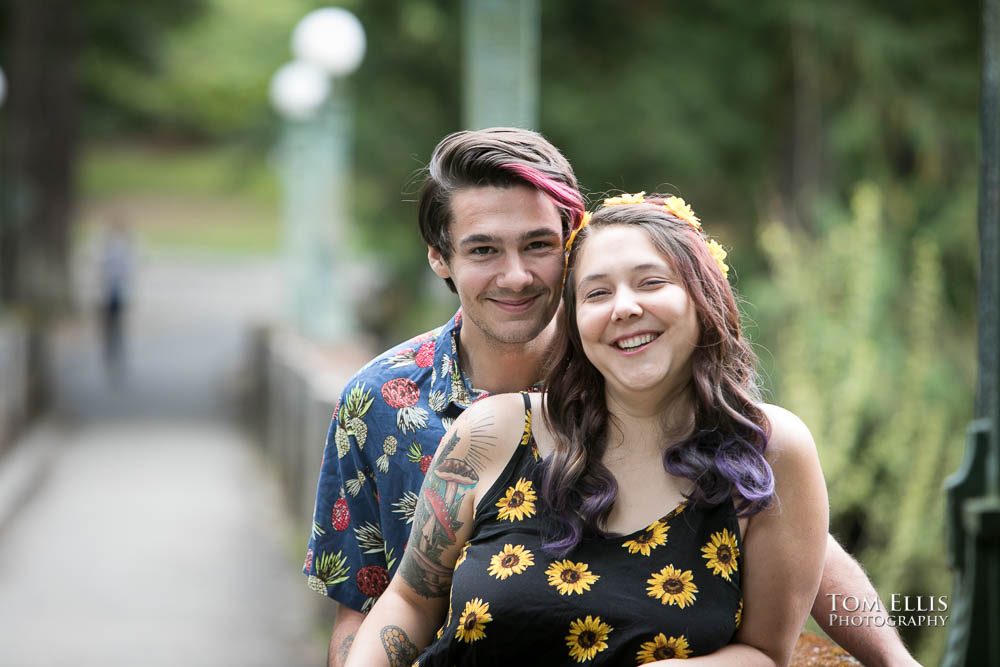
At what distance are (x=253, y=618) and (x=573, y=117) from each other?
6.90 m

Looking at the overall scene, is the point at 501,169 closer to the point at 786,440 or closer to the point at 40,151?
the point at 786,440

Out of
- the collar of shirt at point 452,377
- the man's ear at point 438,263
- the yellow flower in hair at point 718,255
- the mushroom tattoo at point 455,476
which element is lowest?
the mushroom tattoo at point 455,476

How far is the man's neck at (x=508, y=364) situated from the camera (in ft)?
9.98

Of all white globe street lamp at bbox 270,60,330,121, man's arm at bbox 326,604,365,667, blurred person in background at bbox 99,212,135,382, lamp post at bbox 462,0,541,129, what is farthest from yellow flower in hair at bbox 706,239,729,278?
blurred person in background at bbox 99,212,135,382

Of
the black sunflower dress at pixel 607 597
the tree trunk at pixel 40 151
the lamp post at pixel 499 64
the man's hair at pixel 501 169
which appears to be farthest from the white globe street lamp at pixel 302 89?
the black sunflower dress at pixel 607 597

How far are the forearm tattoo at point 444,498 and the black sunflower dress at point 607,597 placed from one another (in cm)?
12

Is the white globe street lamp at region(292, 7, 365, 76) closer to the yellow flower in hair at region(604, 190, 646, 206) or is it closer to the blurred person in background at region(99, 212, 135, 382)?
the blurred person in background at region(99, 212, 135, 382)

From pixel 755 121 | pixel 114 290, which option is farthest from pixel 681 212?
pixel 114 290

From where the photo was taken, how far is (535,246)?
300 cm

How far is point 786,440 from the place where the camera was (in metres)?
2.44

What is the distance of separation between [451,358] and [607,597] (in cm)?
85

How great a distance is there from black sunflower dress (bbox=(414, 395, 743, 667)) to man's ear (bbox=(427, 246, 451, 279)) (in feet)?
2.85

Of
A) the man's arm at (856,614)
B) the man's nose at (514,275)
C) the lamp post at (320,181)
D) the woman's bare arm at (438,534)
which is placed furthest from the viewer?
the lamp post at (320,181)

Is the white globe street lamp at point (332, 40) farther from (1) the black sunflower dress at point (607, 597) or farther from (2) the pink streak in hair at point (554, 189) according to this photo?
(1) the black sunflower dress at point (607, 597)
